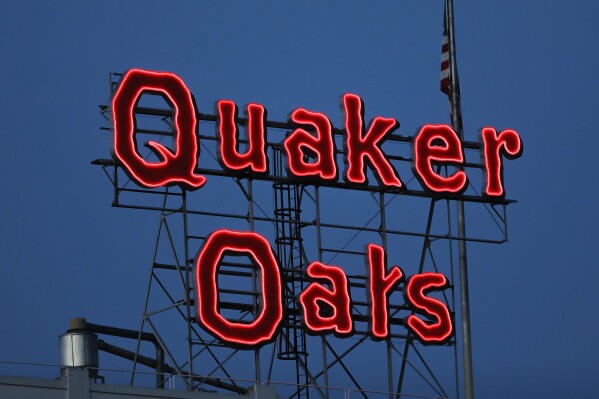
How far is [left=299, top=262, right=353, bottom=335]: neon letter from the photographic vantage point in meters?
52.2

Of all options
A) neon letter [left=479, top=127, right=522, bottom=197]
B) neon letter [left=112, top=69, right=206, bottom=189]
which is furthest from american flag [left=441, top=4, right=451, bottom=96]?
neon letter [left=112, top=69, right=206, bottom=189]

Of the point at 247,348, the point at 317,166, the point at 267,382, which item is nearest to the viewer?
the point at 267,382

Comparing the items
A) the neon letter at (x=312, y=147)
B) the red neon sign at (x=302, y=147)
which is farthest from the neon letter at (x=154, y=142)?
the neon letter at (x=312, y=147)

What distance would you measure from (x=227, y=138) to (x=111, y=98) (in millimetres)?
3797

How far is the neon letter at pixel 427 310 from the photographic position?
178 ft

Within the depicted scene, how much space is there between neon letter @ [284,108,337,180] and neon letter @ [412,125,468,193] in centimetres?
314

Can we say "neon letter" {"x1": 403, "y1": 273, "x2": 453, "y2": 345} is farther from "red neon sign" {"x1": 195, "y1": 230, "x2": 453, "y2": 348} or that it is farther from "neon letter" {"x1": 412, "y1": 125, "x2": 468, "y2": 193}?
"neon letter" {"x1": 412, "y1": 125, "x2": 468, "y2": 193}

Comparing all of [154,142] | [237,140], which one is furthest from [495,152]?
[154,142]

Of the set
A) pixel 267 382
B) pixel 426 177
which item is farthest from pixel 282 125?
pixel 267 382

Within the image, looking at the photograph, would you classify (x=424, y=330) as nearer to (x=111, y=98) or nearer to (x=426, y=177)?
(x=426, y=177)

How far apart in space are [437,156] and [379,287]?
5219 millimetres

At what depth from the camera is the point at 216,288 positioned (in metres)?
50.6

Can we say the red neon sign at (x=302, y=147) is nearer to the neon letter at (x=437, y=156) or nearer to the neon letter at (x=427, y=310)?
the neon letter at (x=437, y=156)

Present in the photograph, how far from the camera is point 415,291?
5438cm
